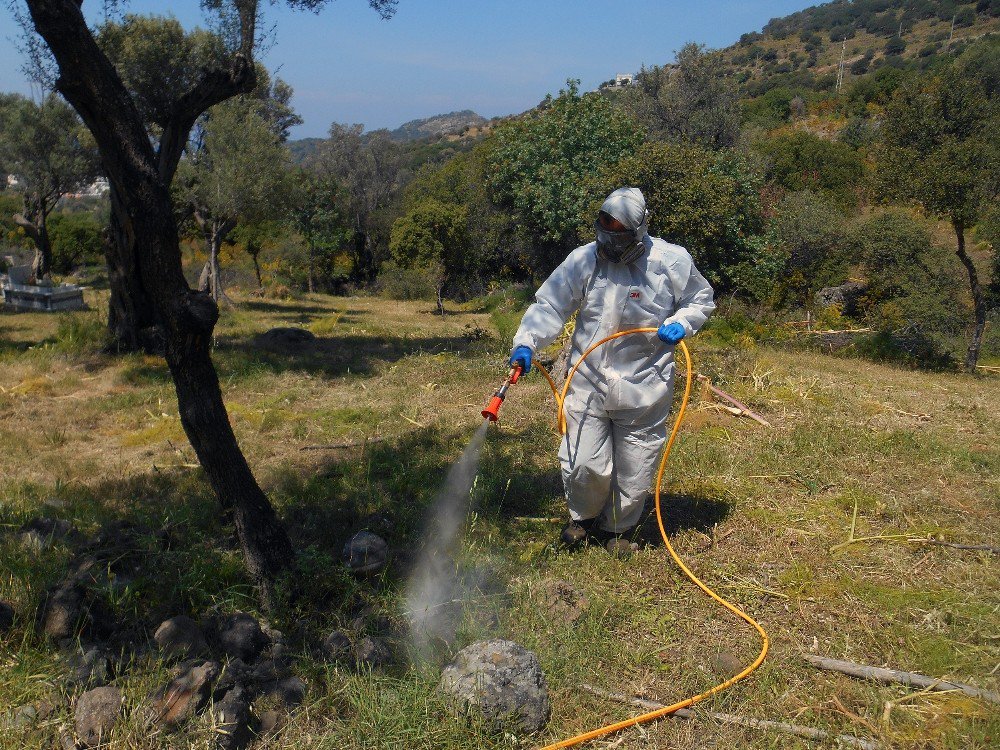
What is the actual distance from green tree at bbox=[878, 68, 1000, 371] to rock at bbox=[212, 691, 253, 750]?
1235cm

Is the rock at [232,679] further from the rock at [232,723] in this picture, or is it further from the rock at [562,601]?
the rock at [562,601]

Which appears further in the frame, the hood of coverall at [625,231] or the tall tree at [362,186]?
the tall tree at [362,186]

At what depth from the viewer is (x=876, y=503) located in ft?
16.9

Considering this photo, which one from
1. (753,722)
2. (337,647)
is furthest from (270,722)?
(753,722)

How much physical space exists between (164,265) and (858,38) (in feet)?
294

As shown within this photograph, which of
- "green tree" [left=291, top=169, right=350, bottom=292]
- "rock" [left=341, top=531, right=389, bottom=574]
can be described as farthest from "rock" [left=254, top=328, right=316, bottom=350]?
"green tree" [left=291, top=169, right=350, bottom=292]

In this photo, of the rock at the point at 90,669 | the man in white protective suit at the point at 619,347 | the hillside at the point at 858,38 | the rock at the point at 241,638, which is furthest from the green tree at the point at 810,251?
the hillside at the point at 858,38

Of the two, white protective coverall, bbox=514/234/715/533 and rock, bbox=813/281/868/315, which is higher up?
white protective coverall, bbox=514/234/715/533

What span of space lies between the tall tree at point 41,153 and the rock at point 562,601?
20.6 metres

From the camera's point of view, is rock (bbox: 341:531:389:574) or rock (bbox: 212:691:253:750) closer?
rock (bbox: 212:691:253:750)

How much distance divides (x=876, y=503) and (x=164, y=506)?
4.91 metres

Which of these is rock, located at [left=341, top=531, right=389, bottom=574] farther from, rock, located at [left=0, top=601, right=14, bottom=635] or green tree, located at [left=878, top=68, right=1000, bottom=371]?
green tree, located at [left=878, top=68, right=1000, bottom=371]

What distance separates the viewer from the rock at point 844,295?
1920cm

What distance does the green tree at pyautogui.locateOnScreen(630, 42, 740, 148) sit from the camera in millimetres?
24906
